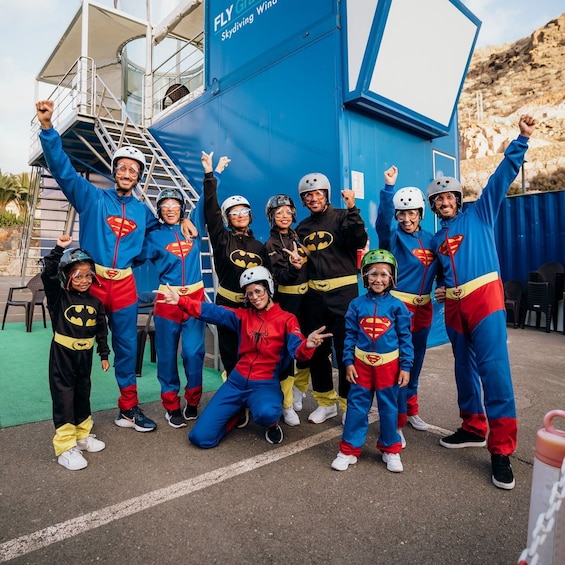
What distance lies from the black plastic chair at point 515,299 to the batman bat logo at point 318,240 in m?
7.00

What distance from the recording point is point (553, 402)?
15.0 feet

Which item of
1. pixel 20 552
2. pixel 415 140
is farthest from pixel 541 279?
pixel 20 552

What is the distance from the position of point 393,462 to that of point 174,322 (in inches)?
89.1

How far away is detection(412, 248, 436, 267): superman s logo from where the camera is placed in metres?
3.64

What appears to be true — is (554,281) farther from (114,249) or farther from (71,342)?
(71,342)

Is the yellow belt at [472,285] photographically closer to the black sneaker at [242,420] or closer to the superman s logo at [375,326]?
the superman s logo at [375,326]

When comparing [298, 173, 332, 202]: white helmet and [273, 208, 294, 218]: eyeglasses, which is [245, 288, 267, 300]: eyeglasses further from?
[298, 173, 332, 202]: white helmet

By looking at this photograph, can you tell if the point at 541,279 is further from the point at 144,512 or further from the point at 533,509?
the point at 144,512

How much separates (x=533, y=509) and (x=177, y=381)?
119 inches

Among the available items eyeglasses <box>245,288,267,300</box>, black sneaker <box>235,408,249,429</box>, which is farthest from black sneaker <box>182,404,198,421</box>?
eyeglasses <box>245,288,267,300</box>

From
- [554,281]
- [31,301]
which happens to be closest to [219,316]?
[31,301]

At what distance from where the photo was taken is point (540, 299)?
29.1ft

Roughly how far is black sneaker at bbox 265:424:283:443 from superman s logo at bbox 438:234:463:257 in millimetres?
2060

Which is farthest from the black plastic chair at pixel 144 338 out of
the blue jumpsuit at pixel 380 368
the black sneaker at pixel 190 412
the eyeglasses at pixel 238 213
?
the blue jumpsuit at pixel 380 368
